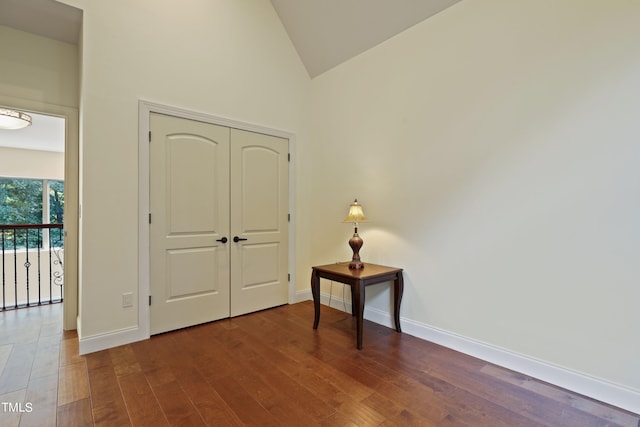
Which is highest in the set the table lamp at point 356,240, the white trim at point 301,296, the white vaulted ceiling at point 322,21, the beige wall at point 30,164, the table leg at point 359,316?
the white vaulted ceiling at point 322,21

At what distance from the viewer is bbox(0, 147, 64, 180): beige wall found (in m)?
5.96

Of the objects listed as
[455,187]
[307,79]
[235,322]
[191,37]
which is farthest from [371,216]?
[191,37]

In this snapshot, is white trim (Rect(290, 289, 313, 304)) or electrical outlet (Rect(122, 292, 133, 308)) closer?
electrical outlet (Rect(122, 292, 133, 308))

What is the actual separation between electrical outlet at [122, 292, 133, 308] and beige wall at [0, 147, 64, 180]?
5656 millimetres

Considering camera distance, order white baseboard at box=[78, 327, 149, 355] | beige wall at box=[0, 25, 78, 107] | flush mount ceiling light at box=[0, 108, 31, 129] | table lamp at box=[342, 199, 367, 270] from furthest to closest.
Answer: flush mount ceiling light at box=[0, 108, 31, 129] < table lamp at box=[342, 199, 367, 270] < beige wall at box=[0, 25, 78, 107] < white baseboard at box=[78, 327, 149, 355]

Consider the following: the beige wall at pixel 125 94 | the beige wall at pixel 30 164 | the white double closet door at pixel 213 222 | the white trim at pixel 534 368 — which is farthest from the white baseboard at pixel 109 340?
the beige wall at pixel 30 164

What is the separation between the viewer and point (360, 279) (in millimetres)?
2590

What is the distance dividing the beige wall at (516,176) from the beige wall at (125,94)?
5.61 ft

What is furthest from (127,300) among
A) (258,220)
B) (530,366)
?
(530,366)

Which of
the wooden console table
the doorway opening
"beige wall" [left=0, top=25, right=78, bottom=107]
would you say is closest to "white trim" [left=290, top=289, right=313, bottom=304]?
the wooden console table

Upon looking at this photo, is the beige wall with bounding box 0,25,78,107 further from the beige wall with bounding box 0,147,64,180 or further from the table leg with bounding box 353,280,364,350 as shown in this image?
the beige wall with bounding box 0,147,64,180

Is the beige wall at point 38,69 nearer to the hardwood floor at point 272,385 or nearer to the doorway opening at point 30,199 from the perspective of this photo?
the hardwood floor at point 272,385

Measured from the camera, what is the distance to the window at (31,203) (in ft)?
19.4

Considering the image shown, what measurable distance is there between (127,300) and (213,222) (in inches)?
41.1
